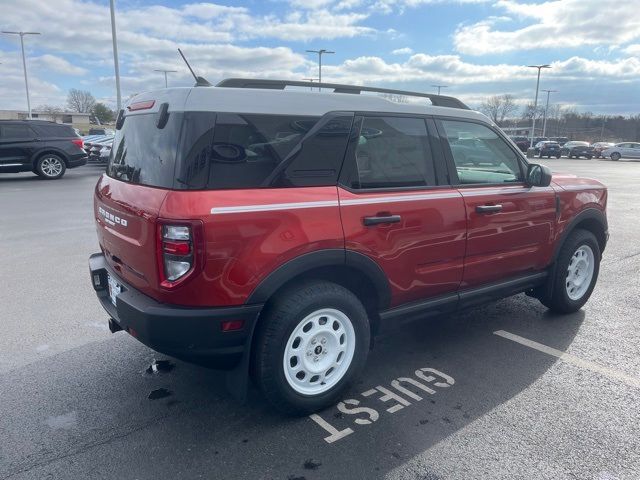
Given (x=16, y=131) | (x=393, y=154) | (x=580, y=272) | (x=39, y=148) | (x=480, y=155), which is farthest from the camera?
(x=39, y=148)

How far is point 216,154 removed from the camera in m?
2.67

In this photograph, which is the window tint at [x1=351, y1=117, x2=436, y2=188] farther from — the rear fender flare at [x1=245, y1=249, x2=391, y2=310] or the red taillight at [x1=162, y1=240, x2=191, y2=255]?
the red taillight at [x1=162, y1=240, x2=191, y2=255]

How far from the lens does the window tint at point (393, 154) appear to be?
3.21 metres

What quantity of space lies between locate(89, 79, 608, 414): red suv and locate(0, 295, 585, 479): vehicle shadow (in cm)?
30

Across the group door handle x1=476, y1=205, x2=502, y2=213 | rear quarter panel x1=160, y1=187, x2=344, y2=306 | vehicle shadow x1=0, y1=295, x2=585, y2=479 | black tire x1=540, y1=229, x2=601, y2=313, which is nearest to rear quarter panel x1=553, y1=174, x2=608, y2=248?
black tire x1=540, y1=229, x2=601, y2=313

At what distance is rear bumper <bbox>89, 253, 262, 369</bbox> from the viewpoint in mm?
2639

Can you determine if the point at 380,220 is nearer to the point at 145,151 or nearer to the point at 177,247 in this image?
the point at 177,247

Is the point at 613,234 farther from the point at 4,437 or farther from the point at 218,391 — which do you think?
the point at 4,437

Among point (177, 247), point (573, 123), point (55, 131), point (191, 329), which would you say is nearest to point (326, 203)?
point (177, 247)

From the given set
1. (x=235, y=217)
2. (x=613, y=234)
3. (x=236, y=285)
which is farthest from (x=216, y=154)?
(x=613, y=234)

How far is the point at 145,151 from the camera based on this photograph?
2.99 metres

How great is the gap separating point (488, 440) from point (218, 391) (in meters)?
1.73

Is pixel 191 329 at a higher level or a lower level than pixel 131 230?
lower

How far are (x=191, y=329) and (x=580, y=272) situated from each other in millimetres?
3892
